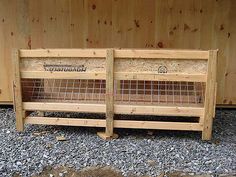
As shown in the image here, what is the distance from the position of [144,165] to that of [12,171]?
4.07 ft

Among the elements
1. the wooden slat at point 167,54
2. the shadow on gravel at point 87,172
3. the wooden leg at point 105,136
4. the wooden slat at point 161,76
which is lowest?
the shadow on gravel at point 87,172

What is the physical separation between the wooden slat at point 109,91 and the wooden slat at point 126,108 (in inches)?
2.3

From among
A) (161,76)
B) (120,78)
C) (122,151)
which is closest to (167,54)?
(161,76)

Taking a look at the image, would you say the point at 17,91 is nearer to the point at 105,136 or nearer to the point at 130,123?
the point at 105,136

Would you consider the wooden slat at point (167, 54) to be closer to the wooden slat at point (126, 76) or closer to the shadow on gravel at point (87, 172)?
the wooden slat at point (126, 76)

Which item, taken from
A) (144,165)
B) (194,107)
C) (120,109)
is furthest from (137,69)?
(144,165)

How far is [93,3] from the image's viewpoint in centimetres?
459

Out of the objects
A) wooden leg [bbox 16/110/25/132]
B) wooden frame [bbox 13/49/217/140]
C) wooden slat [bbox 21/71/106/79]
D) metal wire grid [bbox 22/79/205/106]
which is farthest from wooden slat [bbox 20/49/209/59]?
wooden leg [bbox 16/110/25/132]

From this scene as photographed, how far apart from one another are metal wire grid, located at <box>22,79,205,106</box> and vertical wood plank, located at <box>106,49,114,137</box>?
0.30 metres

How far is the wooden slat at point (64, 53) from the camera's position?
3.53 meters

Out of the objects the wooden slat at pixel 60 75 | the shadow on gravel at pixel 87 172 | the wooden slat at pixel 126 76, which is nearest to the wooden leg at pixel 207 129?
the wooden slat at pixel 126 76

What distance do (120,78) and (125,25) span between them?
1361 mm

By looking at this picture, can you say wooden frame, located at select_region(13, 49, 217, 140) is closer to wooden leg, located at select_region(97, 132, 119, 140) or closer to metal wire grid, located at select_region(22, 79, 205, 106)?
wooden leg, located at select_region(97, 132, 119, 140)

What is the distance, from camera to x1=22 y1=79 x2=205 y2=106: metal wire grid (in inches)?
158
